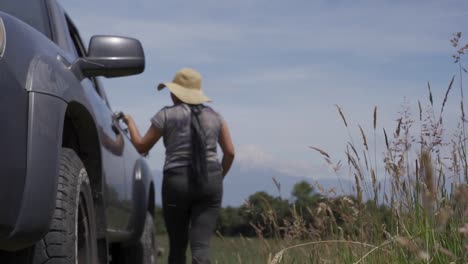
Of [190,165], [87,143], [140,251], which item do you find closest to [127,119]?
[190,165]

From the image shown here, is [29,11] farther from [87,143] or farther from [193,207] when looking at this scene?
[193,207]

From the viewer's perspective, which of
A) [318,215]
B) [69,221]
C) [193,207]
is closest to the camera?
[69,221]

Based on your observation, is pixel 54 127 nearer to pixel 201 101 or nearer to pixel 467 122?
pixel 467 122

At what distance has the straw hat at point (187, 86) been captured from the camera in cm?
573

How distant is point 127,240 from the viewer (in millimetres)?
5461

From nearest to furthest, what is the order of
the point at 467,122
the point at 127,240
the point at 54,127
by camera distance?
the point at 54,127
the point at 467,122
the point at 127,240

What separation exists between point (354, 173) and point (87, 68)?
1.26m

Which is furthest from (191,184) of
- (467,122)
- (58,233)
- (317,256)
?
(58,233)

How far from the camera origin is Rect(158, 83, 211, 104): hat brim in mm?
5711

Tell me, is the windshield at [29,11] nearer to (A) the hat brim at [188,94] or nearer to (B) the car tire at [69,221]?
(B) the car tire at [69,221]

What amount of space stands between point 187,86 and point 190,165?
2.05 feet

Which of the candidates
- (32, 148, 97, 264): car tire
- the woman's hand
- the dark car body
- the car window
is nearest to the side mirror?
the dark car body

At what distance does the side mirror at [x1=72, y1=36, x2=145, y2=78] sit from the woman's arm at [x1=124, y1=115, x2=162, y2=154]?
6.38ft

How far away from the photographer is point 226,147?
19.5 feet
